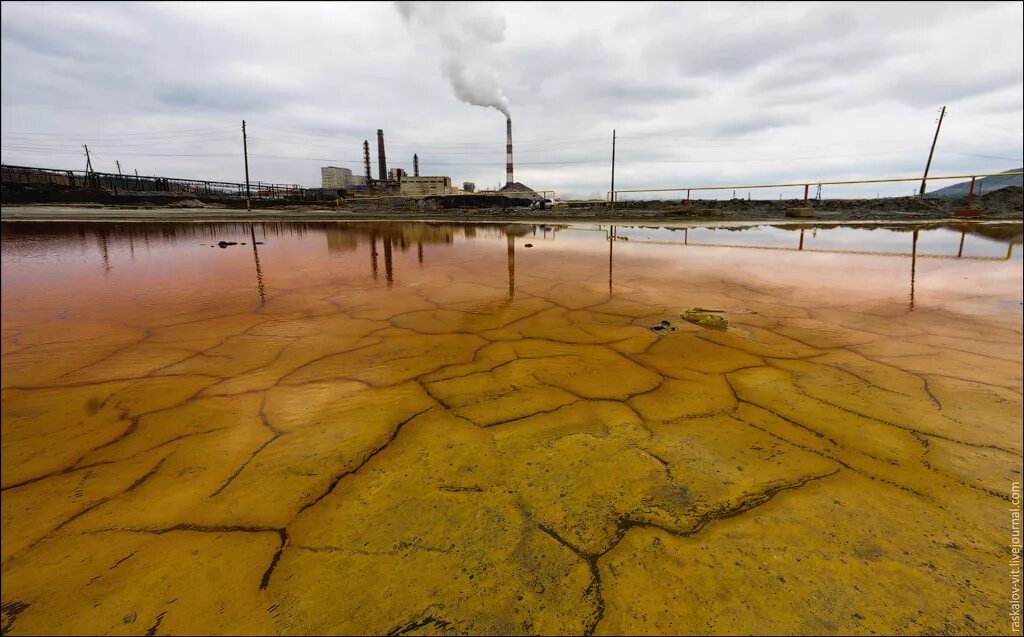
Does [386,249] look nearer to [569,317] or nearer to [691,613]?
[569,317]

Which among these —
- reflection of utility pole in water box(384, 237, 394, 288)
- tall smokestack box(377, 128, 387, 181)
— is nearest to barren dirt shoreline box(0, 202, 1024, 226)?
reflection of utility pole in water box(384, 237, 394, 288)

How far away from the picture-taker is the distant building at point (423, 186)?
54.3 m

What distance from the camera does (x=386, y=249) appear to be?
5.45 meters

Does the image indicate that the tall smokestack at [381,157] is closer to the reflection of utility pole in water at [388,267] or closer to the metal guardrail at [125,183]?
the metal guardrail at [125,183]

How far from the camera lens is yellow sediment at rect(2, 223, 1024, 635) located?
28.1 inches

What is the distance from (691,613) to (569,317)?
6.13ft

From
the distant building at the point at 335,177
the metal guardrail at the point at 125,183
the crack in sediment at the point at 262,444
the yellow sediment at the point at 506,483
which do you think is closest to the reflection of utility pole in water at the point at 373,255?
the yellow sediment at the point at 506,483

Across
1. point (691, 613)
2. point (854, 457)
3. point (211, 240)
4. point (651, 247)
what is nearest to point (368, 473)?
point (691, 613)

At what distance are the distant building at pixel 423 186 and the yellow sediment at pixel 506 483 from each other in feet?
182

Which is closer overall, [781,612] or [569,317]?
[781,612]

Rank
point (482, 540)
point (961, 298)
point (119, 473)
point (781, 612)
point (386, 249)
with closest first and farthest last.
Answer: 1. point (781, 612)
2. point (482, 540)
3. point (119, 473)
4. point (961, 298)
5. point (386, 249)

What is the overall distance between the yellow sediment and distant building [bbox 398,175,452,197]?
55.4 meters

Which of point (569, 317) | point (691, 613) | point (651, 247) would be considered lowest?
→ point (691, 613)

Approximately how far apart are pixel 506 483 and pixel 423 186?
58.7m
